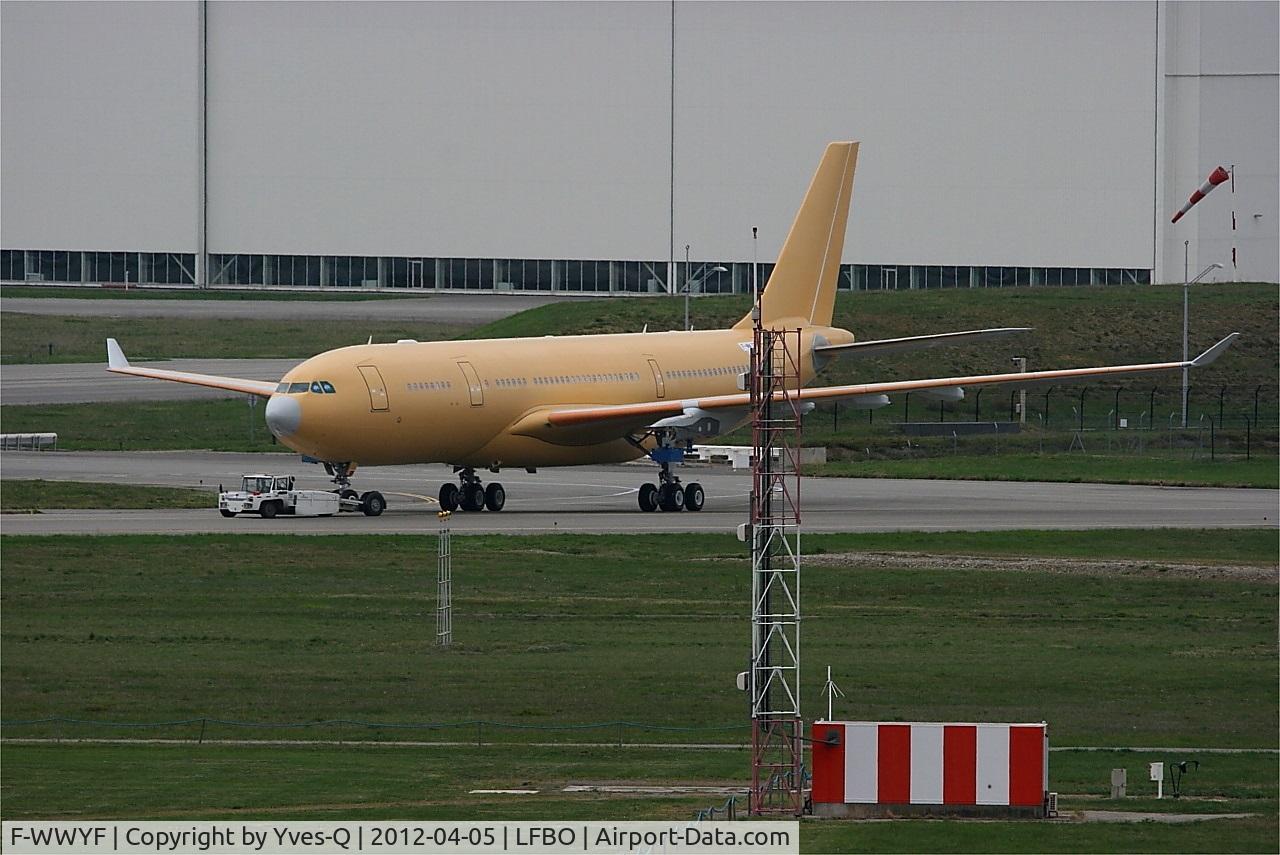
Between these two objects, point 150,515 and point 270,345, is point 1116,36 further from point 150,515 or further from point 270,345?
point 150,515

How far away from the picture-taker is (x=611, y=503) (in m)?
59.7

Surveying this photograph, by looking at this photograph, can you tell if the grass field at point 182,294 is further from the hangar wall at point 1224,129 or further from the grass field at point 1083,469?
the grass field at point 1083,469

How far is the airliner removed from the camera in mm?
50875

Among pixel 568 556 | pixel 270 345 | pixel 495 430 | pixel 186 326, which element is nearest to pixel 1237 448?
pixel 495 430

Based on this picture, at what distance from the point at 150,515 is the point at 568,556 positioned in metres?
13.7

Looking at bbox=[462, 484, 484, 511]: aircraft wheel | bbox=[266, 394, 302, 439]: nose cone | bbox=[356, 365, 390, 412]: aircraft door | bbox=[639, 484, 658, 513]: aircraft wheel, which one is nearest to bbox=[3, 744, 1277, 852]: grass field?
bbox=[266, 394, 302, 439]: nose cone

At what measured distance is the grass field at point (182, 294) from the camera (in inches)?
4909

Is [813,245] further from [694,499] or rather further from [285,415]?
[285,415]

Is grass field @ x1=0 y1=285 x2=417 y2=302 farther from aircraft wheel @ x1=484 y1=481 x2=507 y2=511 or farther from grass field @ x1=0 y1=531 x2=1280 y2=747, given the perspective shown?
grass field @ x1=0 y1=531 x2=1280 y2=747

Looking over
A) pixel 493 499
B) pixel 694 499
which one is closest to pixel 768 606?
pixel 493 499

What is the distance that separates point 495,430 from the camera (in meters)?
54.3

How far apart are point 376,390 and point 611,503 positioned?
36.0 ft

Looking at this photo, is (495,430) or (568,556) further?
(495,430)

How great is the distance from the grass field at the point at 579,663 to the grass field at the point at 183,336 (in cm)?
5584
